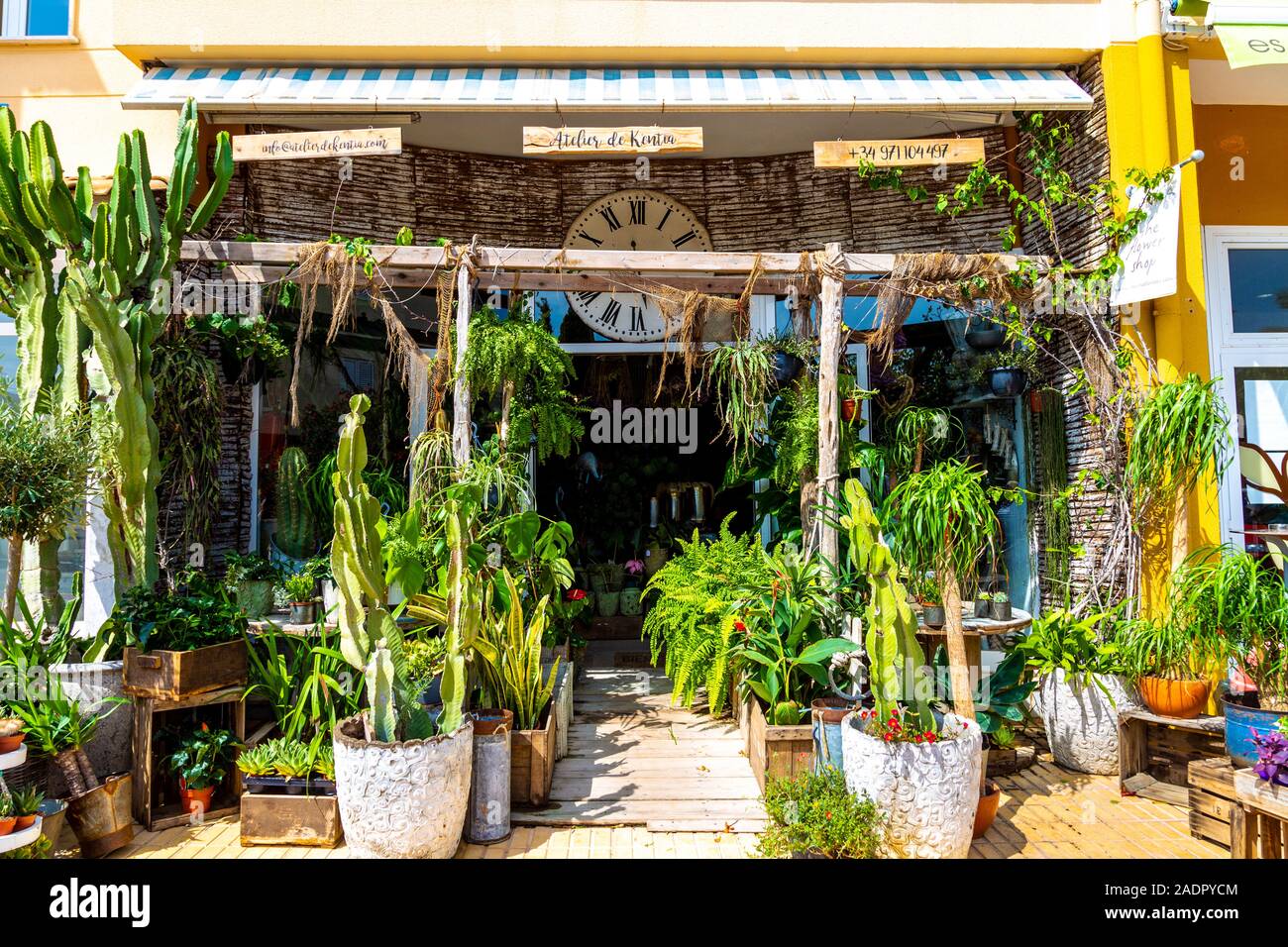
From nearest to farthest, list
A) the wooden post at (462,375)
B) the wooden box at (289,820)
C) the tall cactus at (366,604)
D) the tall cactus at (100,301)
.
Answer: the tall cactus at (366,604), the wooden box at (289,820), the tall cactus at (100,301), the wooden post at (462,375)

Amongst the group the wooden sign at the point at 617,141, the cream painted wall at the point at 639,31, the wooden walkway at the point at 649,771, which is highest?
the cream painted wall at the point at 639,31

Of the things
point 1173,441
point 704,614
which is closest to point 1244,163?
point 1173,441

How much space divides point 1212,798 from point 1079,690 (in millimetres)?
1015

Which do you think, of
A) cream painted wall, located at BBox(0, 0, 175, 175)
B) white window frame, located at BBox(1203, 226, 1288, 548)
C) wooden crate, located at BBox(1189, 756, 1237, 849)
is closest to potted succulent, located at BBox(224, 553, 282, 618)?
cream painted wall, located at BBox(0, 0, 175, 175)

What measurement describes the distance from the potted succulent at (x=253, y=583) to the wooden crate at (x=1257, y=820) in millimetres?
5184

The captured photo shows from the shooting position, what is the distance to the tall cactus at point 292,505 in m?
5.96

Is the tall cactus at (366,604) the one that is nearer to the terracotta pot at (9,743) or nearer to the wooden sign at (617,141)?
the terracotta pot at (9,743)

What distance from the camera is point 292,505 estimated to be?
598 cm

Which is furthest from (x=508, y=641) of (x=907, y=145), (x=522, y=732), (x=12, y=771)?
(x=907, y=145)

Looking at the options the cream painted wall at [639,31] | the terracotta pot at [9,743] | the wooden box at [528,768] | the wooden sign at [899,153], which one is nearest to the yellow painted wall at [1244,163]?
the cream painted wall at [639,31]

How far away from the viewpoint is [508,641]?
445cm

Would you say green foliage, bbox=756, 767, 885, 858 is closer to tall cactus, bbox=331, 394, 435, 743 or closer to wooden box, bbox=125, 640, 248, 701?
tall cactus, bbox=331, 394, 435, 743

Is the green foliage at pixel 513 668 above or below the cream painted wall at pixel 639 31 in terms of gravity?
below

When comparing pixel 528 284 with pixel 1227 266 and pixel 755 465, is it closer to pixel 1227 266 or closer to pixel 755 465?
pixel 755 465
